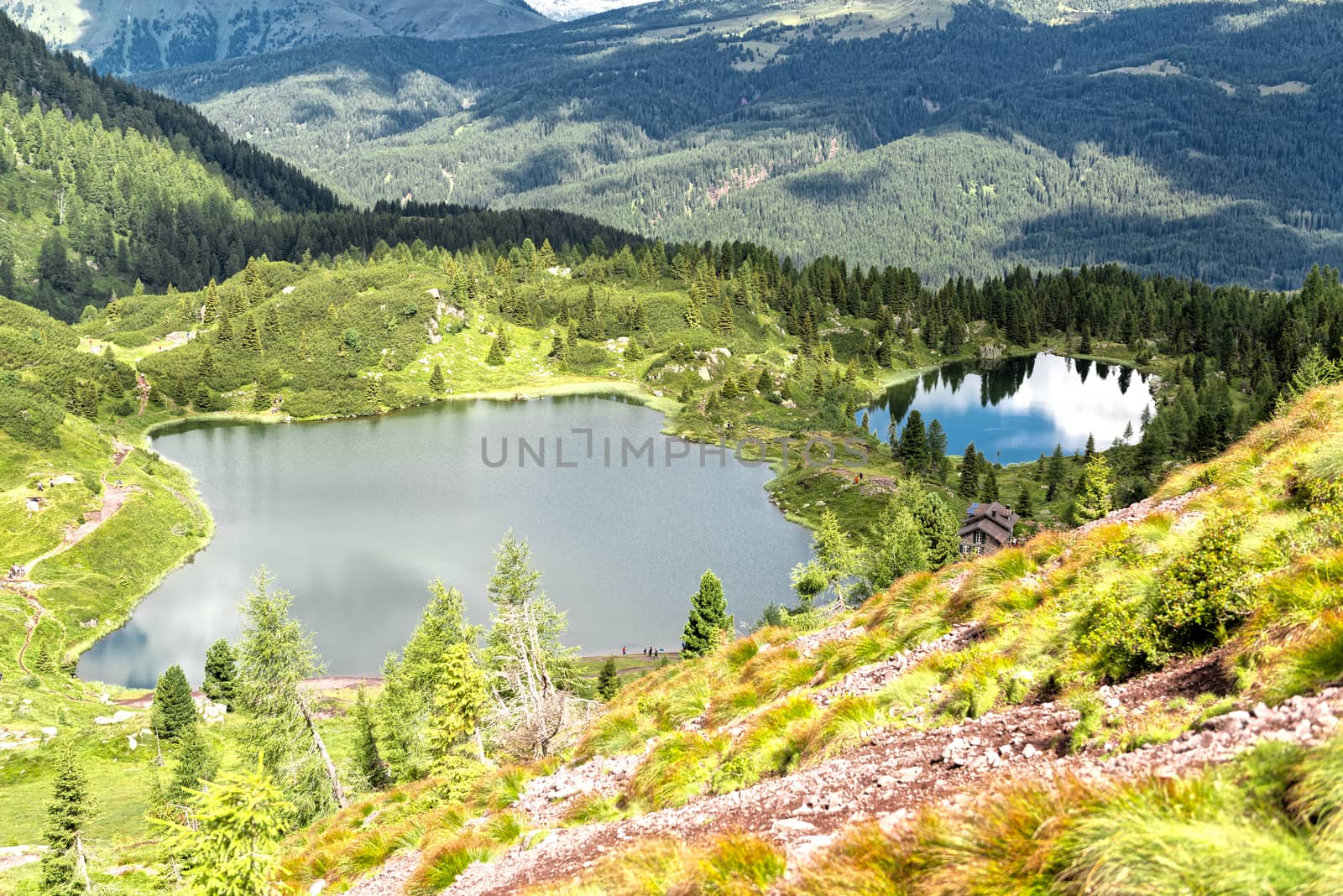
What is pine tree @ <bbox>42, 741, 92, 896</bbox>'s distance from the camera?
3562 centimetres

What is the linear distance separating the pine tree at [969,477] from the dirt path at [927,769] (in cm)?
10983

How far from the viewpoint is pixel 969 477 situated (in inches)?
4675

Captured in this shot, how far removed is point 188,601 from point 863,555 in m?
61.8

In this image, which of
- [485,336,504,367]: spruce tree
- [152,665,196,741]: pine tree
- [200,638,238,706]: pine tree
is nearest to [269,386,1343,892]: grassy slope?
[152,665,196,741]: pine tree

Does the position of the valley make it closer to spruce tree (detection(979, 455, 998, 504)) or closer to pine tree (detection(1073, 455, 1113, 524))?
pine tree (detection(1073, 455, 1113, 524))

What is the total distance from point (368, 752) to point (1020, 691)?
145ft

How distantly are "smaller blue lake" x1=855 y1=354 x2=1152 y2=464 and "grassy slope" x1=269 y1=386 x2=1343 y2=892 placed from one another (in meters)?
128

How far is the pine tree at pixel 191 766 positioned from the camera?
159 feet

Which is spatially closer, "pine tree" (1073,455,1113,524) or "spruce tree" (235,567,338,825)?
"spruce tree" (235,567,338,825)

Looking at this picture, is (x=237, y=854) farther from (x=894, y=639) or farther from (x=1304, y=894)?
(x=1304, y=894)

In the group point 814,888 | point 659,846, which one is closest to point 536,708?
point 659,846

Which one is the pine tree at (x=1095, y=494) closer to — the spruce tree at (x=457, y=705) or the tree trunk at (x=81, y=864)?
the spruce tree at (x=457, y=705)

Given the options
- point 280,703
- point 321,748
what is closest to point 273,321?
point 280,703

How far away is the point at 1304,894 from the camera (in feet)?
20.0
